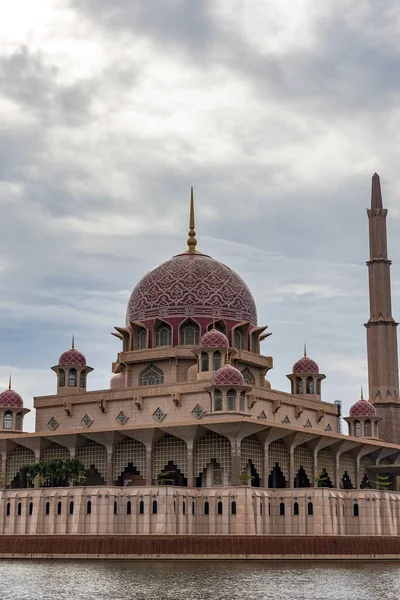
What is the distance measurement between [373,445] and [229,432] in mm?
13472

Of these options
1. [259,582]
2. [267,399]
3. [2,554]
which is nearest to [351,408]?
[267,399]

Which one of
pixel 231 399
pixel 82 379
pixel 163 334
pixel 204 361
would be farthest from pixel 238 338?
pixel 231 399

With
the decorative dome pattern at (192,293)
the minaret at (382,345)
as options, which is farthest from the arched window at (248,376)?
the minaret at (382,345)

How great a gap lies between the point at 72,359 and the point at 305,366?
1376 cm

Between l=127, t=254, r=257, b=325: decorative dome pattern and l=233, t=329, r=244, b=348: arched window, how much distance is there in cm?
75

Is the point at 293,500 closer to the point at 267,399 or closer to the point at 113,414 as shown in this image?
the point at 267,399

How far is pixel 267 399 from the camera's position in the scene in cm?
5447

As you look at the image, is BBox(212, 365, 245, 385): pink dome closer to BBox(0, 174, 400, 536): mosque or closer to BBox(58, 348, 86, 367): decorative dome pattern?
BBox(0, 174, 400, 536): mosque

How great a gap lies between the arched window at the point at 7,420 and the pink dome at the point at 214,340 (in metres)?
12.0

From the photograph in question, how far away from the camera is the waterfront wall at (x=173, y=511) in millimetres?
46812

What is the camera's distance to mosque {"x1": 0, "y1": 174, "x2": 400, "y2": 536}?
47.6m

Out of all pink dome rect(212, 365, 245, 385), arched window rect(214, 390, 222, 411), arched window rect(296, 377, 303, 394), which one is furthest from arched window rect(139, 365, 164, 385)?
arched window rect(296, 377, 303, 394)

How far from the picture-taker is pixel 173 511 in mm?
46844

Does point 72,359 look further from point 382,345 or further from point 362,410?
point 382,345
